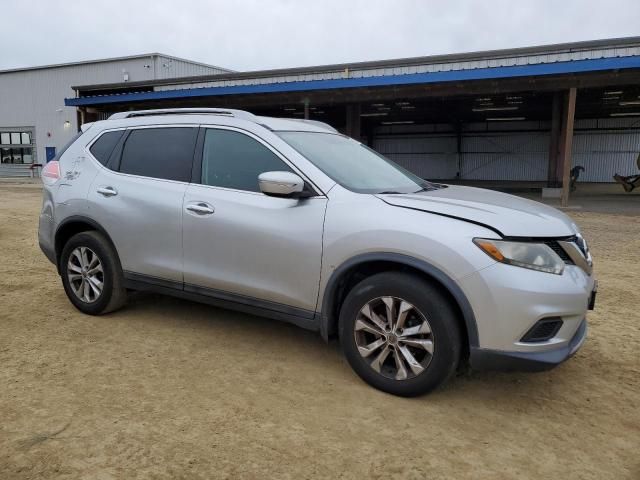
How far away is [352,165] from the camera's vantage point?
3982 mm

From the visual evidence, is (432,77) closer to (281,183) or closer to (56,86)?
(281,183)

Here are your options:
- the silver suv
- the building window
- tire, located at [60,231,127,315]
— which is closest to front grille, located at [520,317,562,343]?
the silver suv

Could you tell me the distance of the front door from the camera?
347 cm

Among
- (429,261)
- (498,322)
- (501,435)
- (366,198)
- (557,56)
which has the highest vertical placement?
(557,56)

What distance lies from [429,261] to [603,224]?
10.7m

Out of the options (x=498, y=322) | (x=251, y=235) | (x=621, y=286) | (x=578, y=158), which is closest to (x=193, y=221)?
(x=251, y=235)

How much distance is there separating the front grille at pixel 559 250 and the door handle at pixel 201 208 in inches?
90.8

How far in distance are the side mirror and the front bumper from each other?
59.3 inches

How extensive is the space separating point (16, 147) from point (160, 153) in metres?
41.4

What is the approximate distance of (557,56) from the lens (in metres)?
17.9

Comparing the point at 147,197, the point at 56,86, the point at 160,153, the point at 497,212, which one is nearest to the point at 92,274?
the point at 147,197

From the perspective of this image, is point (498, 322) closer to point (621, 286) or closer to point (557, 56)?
point (621, 286)

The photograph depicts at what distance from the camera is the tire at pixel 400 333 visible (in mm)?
3006

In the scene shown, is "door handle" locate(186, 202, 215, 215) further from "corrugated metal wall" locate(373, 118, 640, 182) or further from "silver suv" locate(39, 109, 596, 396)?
"corrugated metal wall" locate(373, 118, 640, 182)
